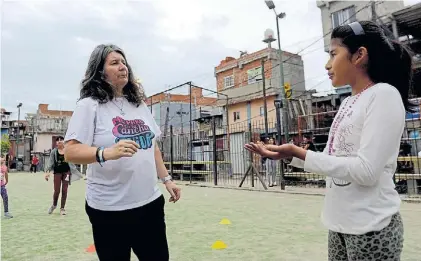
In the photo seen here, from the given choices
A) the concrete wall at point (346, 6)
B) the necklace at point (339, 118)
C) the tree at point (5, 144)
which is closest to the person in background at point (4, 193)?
the necklace at point (339, 118)

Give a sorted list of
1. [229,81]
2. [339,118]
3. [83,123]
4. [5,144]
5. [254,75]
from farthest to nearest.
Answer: [5,144], [229,81], [254,75], [83,123], [339,118]

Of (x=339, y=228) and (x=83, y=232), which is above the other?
(x=339, y=228)

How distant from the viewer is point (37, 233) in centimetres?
499

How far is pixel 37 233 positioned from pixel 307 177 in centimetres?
916

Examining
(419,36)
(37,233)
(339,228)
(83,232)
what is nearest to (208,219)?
(83,232)

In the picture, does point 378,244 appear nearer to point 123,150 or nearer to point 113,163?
point 123,150

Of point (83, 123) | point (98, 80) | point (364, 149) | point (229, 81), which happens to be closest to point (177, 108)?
point (229, 81)

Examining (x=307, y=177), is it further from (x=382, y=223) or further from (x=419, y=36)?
(x=382, y=223)

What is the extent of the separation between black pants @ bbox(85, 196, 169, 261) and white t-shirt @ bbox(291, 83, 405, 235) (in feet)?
3.35

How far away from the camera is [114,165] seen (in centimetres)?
190

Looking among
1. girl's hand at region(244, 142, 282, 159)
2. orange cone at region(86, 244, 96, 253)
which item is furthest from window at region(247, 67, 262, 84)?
girl's hand at region(244, 142, 282, 159)

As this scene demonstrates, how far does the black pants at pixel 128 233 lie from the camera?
1895 millimetres

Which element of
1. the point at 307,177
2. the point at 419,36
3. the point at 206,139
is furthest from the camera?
the point at 206,139

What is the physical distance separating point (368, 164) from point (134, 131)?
1306 millimetres
